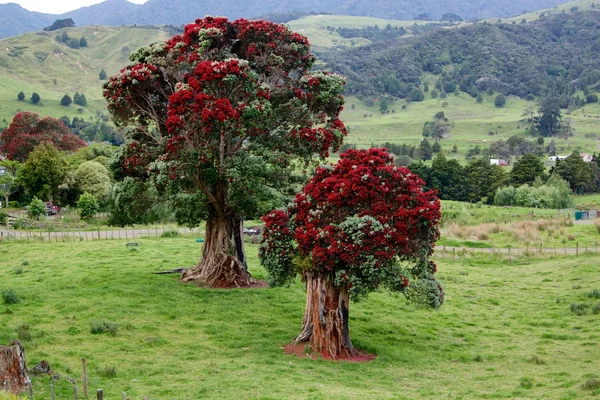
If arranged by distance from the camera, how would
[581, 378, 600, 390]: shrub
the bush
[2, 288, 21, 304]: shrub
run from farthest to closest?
the bush → [2, 288, 21, 304]: shrub → [581, 378, 600, 390]: shrub

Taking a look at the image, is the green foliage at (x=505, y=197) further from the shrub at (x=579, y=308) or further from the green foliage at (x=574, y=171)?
the shrub at (x=579, y=308)

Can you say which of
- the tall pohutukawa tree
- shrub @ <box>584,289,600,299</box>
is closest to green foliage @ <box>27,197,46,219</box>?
the tall pohutukawa tree

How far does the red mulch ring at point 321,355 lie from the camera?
24.9m

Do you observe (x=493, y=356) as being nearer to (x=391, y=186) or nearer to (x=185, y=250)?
(x=391, y=186)

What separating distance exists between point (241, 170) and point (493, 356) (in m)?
13.1

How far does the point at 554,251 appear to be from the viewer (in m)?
51.4

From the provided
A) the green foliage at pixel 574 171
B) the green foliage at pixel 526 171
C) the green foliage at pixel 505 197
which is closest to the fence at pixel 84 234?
the green foliage at pixel 505 197

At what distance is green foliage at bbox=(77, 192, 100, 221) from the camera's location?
69.8 meters

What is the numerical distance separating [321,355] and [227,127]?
11.0m

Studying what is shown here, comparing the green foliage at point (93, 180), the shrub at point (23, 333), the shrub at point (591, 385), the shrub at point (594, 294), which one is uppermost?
the green foliage at point (93, 180)

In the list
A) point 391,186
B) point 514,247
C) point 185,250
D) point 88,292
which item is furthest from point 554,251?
point 88,292

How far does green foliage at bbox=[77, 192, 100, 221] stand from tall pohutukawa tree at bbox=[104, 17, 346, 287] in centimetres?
3594

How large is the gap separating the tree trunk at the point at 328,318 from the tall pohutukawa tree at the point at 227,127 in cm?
687

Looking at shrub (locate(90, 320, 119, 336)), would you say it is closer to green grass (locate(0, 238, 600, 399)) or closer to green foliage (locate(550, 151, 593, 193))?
green grass (locate(0, 238, 600, 399))
